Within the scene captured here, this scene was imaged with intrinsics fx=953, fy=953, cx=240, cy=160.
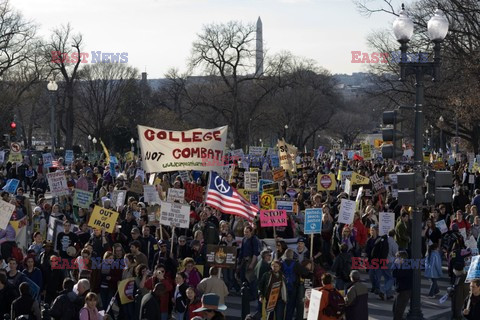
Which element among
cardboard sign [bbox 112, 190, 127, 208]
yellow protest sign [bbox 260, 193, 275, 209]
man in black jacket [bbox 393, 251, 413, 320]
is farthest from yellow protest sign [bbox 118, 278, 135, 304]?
cardboard sign [bbox 112, 190, 127, 208]

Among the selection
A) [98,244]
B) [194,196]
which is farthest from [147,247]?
[194,196]

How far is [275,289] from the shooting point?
14.6 m

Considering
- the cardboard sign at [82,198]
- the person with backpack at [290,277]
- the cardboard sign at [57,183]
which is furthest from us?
the cardboard sign at [57,183]

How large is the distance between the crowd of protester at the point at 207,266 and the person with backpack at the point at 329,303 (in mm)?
14

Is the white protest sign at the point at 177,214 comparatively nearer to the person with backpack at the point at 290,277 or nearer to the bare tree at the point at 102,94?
the person with backpack at the point at 290,277

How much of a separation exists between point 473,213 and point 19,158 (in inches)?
818

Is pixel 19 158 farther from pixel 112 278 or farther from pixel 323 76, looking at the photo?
pixel 323 76

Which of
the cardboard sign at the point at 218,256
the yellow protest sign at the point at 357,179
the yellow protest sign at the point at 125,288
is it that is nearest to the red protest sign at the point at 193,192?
the yellow protest sign at the point at 357,179

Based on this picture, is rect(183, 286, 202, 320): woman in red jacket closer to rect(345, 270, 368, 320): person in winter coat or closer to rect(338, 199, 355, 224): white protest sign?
rect(345, 270, 368, 320): person in winter coat

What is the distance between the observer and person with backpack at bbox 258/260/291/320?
14.6 m

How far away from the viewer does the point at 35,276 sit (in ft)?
49.1

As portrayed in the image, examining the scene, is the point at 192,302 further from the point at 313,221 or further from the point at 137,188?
the point at 137,188

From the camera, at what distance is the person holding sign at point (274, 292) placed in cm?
1458

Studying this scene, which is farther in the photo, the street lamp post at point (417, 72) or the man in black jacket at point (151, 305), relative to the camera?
the street lamp post at point (417, 72)
